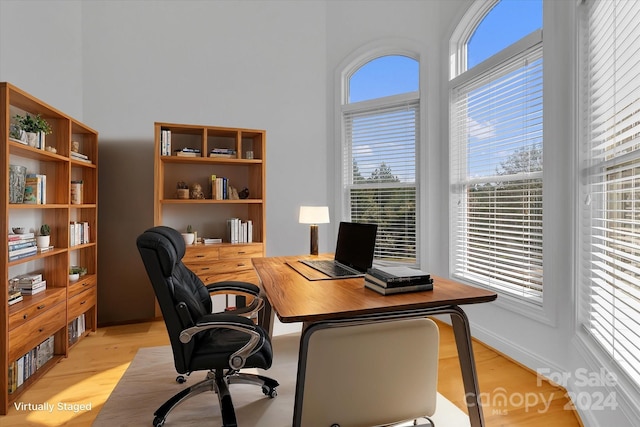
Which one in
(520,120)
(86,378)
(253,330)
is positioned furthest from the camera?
(520,120)

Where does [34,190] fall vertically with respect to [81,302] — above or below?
above

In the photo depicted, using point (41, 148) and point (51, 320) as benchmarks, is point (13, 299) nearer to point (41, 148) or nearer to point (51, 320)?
point (51, 320)

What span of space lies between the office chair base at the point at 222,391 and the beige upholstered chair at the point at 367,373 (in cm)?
52

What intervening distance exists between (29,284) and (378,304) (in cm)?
257

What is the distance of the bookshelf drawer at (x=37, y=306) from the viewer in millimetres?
2248

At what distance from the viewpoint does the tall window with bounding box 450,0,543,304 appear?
273cm

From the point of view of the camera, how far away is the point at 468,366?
5.60 ft

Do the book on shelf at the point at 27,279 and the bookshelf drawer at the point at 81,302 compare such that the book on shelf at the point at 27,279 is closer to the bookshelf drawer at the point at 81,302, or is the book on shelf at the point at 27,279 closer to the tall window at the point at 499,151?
the bookshelf drawer at the point at 81,302

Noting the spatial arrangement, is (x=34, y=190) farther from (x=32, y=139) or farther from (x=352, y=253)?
(x=352, y=253)

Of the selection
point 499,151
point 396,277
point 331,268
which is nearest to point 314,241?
point 331,268

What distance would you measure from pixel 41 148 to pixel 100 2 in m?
2.02

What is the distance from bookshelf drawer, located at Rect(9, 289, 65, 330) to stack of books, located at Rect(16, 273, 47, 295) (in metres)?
0.05

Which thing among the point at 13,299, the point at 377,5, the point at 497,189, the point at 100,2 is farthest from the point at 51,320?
the point at 377,5

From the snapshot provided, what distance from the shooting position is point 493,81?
10.2 feet
